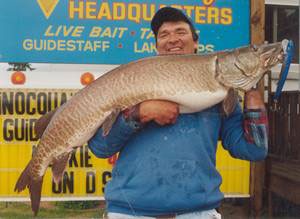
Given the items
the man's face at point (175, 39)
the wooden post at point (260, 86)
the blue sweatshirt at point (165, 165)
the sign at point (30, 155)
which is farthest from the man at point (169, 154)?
the wooden post at point (260, 86)

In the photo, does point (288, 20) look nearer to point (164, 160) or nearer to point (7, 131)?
point (7, 131)

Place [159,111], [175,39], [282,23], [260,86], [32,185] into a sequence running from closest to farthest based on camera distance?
[159,111] < [175,39] < [32,185] < [260,86] < [282,23]

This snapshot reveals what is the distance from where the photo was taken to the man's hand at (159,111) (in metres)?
2.48

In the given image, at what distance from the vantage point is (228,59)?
2.63 m

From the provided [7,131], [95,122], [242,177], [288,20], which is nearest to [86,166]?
[7,131]

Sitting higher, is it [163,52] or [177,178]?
[163,52]

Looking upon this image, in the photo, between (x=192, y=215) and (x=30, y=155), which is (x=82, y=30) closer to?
→ (x=30, y=155)

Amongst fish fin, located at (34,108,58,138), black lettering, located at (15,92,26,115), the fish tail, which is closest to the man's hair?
fish fin, located at (34,108,58,138)

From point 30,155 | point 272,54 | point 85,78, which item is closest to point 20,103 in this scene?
point 30,155

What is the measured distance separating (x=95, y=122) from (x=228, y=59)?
744 millimetres

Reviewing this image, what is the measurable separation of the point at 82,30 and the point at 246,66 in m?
2.98

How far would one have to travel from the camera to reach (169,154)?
8.23 feet

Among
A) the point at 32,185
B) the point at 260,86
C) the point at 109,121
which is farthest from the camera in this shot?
the point at 260,86

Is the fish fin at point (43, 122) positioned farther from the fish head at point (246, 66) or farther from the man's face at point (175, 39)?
the fish head at point (246, 66)
